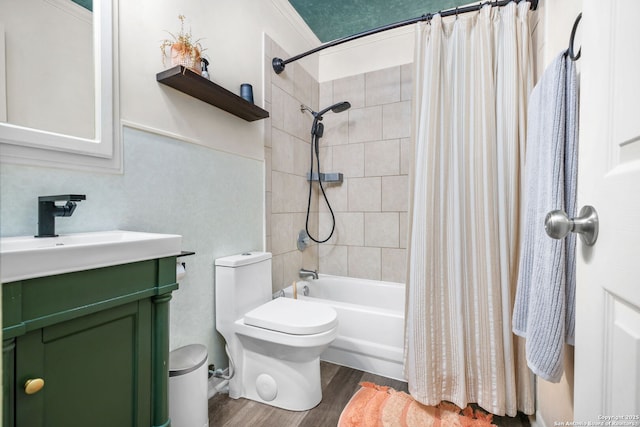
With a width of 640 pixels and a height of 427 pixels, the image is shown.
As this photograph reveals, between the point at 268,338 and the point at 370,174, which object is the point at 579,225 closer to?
the point at 268,338

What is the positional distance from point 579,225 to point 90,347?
117 cm

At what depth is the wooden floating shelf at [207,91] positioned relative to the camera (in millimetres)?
1299

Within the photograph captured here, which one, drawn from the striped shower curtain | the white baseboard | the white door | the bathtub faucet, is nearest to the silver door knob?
the white door

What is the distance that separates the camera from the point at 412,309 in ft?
5.08

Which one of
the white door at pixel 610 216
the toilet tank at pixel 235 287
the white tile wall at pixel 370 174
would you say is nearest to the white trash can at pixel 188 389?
the toilet tank at pixel 235 287

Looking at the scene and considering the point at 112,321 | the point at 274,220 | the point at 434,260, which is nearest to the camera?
the point at 112,321

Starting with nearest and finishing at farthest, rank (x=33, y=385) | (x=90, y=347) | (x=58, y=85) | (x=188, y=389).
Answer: (x=33, y=385), (x=90, y=347), (x=58, y=85), (x=188, y=389)

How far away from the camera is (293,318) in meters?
1.51

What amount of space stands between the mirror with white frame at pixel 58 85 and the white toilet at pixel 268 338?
80cm

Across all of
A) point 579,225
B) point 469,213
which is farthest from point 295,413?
point 579,225

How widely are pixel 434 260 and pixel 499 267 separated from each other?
30 cm

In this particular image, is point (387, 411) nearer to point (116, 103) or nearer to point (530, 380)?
point (530, 380)

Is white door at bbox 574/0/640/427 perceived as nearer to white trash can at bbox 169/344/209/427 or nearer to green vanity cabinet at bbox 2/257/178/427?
green vanity cabinet at bbox 2/257/178/427

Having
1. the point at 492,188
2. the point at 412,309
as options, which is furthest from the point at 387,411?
the point at 492,188
